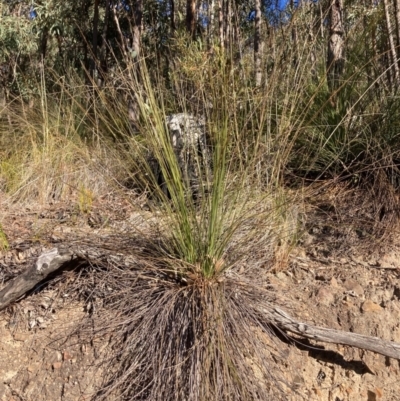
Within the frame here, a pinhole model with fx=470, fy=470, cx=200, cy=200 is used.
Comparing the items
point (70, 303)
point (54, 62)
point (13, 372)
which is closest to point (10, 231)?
point (70, 303)

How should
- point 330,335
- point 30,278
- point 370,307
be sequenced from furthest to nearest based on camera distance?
point 370,307 < point 30,278 < point 330,335

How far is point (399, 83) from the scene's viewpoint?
2.95m

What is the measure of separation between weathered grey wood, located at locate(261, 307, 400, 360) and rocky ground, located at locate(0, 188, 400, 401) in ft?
0.29

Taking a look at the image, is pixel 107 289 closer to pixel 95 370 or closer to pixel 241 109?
pixel 95 370

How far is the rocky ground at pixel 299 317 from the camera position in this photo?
1939 mm

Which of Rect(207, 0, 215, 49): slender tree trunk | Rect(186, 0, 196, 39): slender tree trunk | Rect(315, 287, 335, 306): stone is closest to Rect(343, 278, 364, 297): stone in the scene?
Rect(315, 287, 335, 306): stone

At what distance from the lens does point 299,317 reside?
2.13 meters

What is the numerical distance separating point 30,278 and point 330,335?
4.37ft

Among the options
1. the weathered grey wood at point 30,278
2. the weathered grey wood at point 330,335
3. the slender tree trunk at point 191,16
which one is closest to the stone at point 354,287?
the weathered grey wood at point 330,335

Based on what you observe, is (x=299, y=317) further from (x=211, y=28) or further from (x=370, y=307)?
(x=211, y=28)

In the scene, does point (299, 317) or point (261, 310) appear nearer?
point (261, 310)

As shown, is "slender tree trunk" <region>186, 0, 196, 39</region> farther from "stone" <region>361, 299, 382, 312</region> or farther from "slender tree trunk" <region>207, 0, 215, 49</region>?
"stone" <region>361, 299, 382, 312</region>

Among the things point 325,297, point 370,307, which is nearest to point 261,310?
point 325,297

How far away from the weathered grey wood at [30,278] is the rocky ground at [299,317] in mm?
86
